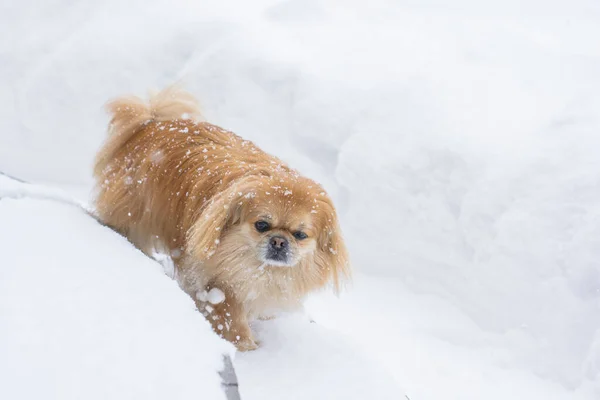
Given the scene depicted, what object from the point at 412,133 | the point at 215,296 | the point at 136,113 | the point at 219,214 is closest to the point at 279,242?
the point at 219,214

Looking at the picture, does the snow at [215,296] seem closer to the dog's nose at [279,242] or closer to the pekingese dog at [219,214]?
the pekingese dog at [219,214]

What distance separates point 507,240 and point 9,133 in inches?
176

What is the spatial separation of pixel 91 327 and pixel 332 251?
1.28 metres

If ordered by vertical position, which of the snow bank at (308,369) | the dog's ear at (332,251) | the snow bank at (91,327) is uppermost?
the snow bank at (91,327)

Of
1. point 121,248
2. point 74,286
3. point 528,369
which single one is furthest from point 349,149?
point 74,286

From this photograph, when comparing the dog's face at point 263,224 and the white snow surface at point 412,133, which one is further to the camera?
the white snow surface at point 412,133

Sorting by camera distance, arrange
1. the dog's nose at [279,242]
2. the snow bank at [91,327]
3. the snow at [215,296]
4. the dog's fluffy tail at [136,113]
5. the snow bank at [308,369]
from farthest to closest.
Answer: the dog's fluffy tail at [136,113] → the snow at [215,296] → the dog's nose at [279,242] → the snow bank at [308,369] → the snow bank at [91,327]

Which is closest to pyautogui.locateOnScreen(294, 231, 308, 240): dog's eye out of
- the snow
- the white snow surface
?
the snow

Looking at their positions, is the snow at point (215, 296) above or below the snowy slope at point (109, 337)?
below

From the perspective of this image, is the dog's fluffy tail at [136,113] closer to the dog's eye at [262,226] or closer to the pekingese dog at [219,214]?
the pekingese dog at [219,214]

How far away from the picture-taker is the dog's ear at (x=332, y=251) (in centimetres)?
251

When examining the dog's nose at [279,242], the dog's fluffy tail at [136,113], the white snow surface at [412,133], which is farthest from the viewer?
the white snow surface at [412,133]

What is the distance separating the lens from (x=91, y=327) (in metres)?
1.52

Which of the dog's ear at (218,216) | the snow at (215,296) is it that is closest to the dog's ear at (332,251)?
the dog's ear at (218,216)
